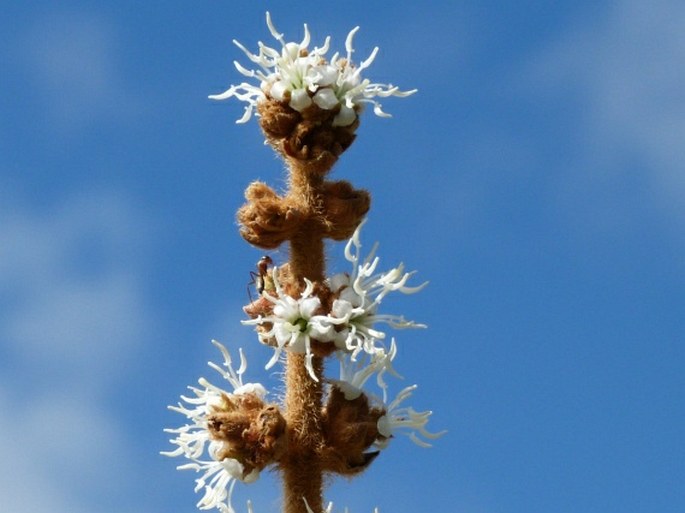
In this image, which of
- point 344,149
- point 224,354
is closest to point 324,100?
point 344,149

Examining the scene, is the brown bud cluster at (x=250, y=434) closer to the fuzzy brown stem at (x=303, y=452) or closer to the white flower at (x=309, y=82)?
the fuzzy brown stem at (x=303, y=452)

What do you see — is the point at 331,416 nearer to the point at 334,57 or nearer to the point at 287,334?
the point at 287,334

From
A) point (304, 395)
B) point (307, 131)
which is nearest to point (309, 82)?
point (307, 131)

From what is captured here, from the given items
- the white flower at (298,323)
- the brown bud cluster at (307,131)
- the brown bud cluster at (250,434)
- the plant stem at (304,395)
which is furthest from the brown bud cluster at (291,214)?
the brown bud cluster at (250,434)

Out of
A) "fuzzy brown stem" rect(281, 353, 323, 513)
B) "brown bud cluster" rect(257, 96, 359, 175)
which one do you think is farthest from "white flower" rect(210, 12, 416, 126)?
"fuzzy brown stem" rect(281, 353, 323, 513)

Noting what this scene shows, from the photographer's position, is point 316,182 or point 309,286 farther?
point 316,182

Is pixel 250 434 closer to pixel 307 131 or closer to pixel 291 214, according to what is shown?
pixel 291 214
